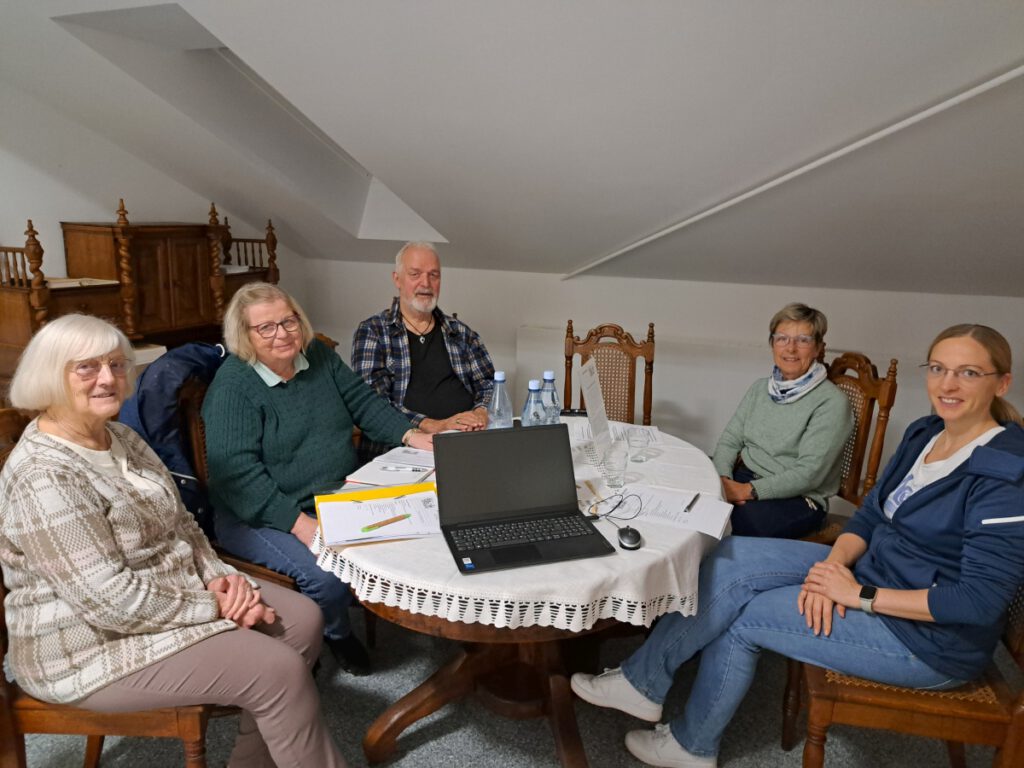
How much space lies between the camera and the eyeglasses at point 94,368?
134 cm

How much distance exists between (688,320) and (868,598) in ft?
7.52

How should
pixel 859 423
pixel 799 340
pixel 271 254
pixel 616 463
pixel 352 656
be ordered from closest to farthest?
1. pixel 616 463
2. pixel 352 656
3. pixel 799 340
4. pixel 859 423
5. pixel 271 254

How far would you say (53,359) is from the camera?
1.33 m

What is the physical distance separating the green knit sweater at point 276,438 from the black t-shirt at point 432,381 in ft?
1.47

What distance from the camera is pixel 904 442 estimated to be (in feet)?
5.36

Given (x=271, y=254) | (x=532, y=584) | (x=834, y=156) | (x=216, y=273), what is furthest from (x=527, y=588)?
(x=271, y=254)

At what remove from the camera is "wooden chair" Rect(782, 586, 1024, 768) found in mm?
1312

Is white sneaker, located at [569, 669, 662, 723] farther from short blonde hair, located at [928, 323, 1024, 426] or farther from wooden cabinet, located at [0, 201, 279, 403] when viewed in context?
wooden cabinet, located at [0, 201, 279, 403]

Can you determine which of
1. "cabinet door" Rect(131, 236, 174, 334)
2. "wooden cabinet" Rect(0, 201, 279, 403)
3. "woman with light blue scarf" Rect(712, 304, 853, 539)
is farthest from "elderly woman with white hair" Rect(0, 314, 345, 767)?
"cabinet door" Rect(131, 236, 174, 334)

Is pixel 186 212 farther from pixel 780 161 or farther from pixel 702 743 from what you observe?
pixel 702 743

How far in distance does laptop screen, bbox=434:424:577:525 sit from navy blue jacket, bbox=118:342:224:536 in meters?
0.77

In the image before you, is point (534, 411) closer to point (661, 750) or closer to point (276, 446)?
point (276, 446)

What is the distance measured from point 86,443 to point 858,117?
90.9 inches

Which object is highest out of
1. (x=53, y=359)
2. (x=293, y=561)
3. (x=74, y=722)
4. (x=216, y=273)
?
(x=216, y=273)
